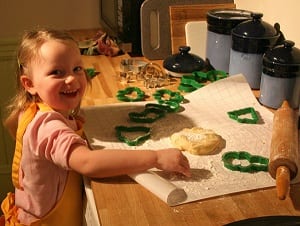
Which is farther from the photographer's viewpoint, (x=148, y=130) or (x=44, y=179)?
(x=148, y=130)

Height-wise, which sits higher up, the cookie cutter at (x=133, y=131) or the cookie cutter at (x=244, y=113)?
the cookie cutter at (x=244, y=113)

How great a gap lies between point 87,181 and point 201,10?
2.79 feet

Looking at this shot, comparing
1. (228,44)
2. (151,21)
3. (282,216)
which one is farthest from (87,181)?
(151,21)

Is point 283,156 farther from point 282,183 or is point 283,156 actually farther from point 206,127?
point 206,127

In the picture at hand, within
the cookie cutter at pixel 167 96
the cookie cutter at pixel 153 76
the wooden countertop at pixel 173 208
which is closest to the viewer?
the wooden countertop at pixel 173 208

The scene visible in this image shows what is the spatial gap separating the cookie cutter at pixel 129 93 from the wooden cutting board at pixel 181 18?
0.96 feet

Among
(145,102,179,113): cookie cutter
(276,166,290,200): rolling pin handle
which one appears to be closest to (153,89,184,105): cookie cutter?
(145,102,179,113): cookie cutter

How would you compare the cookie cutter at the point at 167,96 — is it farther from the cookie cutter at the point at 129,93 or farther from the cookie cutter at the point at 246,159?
the cookie cutter at the point at 246,159

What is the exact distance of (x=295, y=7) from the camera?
1.24 metres

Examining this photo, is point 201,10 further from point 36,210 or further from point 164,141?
point 36,210

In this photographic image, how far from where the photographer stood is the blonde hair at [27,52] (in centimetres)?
86

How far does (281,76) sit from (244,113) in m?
0.12

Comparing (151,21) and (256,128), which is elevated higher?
(151,21)

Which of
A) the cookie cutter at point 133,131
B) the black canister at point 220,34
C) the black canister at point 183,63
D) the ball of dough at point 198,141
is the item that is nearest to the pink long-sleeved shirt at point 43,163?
the cookie cutter at point 133,131
